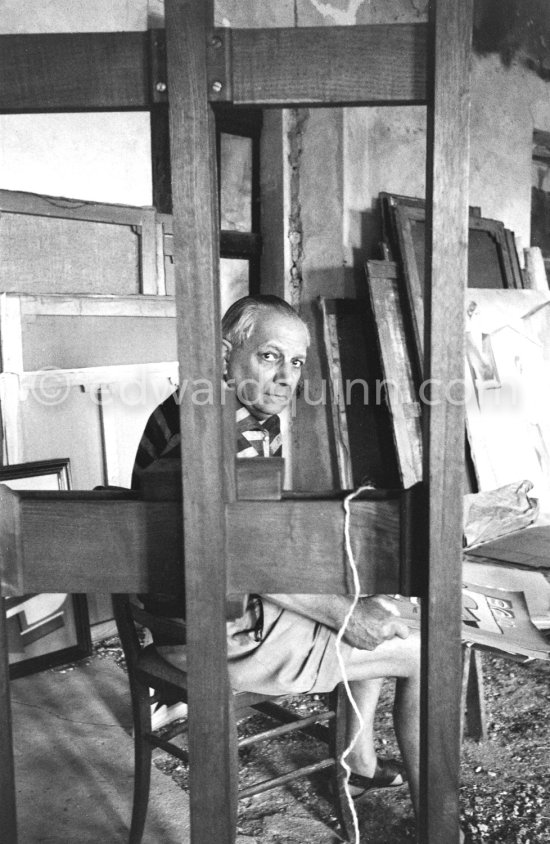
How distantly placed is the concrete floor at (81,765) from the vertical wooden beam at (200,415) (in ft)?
3.93

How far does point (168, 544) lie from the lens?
3.51 ft

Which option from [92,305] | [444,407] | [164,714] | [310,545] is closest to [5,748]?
[310,545]

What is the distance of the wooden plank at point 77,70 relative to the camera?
37.9 inches

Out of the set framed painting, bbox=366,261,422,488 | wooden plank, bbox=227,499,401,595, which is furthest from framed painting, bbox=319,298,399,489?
wooden plank, bbox=227,499,401,595

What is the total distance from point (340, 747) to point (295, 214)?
2.98 m

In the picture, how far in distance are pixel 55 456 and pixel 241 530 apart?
2.39 meters

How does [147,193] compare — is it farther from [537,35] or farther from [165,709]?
[537,35]

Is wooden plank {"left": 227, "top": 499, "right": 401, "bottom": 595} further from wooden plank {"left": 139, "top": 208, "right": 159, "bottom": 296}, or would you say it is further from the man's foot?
wooden plank {"left": 139, "top": 208, "right": 159, "bottom": 296}

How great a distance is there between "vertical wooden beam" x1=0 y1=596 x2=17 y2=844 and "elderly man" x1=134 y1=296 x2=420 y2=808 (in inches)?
15.8

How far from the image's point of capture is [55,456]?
3.25m

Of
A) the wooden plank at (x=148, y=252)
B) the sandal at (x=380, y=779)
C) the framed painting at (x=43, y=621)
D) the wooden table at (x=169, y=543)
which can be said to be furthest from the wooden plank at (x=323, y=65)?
the wooden plank at (x=148, y=252)

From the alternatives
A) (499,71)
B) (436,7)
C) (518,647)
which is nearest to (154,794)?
(518,647)

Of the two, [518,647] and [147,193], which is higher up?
[147,193]

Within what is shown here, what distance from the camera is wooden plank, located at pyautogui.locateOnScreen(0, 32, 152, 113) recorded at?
0.96 m
